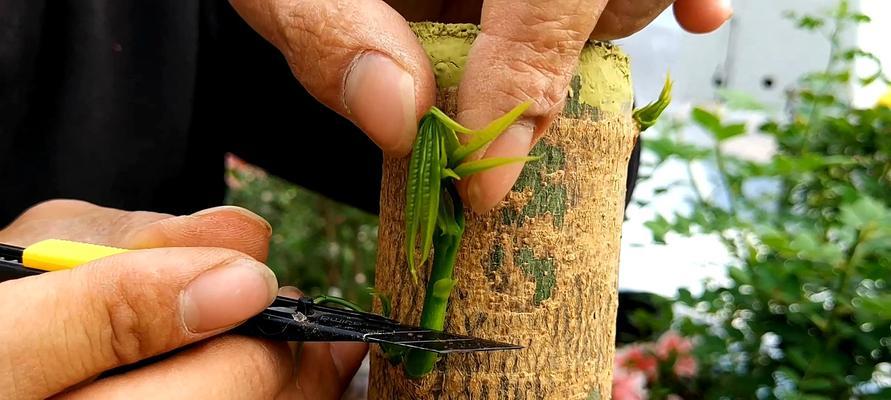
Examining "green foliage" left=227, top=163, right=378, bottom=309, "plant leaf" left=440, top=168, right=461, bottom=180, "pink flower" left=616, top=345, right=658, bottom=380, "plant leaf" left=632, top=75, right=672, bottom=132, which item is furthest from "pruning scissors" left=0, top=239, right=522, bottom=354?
"green foliage" left=227, top=163, right=378, bottom=309

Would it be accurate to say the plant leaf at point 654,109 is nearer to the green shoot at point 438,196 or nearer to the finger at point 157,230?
the green shoot at point 438,196

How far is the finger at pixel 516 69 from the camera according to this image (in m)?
0.48

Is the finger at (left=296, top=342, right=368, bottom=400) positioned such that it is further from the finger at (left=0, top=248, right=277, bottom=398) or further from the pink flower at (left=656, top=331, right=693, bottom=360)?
the pink flower at (left=656, top=331, right=693, bottom=360)

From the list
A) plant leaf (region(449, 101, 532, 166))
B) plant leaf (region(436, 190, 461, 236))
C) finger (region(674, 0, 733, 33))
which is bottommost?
plant leaf (region(436, 190, 461, 236))

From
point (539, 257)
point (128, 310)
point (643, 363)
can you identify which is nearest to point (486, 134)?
point (539, 257)

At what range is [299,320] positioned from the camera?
52 centimetres

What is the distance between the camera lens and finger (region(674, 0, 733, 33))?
2.57ft

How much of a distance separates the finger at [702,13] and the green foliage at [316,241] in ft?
4.31

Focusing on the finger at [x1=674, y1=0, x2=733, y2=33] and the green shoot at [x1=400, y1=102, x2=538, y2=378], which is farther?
the finger at [x1=674, y1=0, x2=733, y2=33]

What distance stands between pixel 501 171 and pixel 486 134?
3cm

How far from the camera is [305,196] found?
2.17 meters

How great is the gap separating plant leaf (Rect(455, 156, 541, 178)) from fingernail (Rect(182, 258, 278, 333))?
0.16 m

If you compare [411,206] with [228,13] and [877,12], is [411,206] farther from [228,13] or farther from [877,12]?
[877,12]

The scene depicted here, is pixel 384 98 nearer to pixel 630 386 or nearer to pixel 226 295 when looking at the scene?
pixel 226 295
